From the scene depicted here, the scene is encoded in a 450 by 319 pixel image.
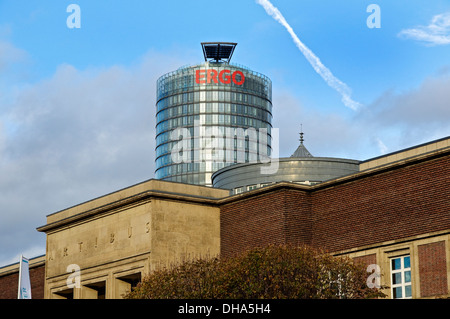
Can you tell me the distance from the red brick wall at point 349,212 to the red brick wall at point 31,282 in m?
19.8

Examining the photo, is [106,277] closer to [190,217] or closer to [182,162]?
[190,217]

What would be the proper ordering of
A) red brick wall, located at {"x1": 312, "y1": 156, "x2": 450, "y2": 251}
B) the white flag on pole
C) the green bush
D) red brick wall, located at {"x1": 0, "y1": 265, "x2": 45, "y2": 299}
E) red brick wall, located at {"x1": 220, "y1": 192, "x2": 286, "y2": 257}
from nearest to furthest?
the green bush
red brick wall, located at {"x1": 312, "y1": 156, "x2": 450, "y2": 251}
red brick wall, located at {"x1": 220, "y1": 192, "x2": 286, "y2": 257}
the white flag on pole
red brick wall, located at {"x1": 0, "y1": 265, "x2": 45, "y2": 299}

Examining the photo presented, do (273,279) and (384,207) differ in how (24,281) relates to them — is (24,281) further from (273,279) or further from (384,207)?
(273,279)

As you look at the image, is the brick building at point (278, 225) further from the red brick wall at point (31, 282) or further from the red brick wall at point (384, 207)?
the red brick wall at point (31, 282)

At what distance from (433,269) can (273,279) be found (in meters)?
9.79

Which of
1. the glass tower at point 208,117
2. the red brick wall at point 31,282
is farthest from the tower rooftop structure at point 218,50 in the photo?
the red brick wall at point 31,282

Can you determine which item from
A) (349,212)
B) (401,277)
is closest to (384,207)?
(349,212)

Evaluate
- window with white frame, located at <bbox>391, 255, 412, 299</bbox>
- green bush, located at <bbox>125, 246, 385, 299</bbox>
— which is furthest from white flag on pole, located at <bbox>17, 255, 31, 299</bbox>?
window with white frame, located at <bbox>391, 255, 412, 299</bbox>

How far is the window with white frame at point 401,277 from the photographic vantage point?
40.2 m

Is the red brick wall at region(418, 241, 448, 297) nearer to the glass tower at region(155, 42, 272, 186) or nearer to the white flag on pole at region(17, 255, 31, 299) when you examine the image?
the white flag on pole at region(17, 255, 31, 299)

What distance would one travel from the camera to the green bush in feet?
110
